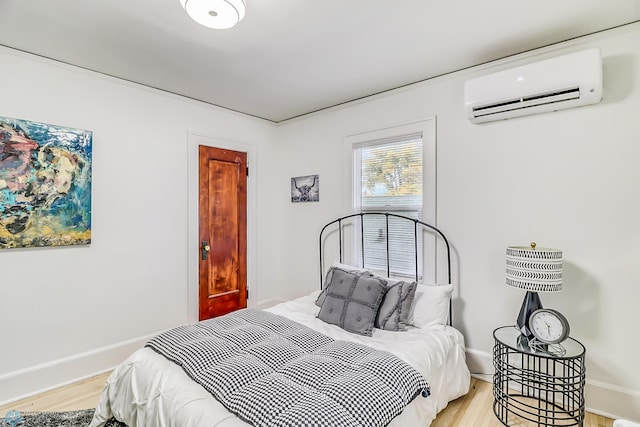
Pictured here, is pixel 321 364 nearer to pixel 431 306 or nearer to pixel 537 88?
pixel 431 306

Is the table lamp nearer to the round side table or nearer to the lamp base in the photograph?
the lamp base

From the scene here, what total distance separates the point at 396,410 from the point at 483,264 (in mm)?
1509

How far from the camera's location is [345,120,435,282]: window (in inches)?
111

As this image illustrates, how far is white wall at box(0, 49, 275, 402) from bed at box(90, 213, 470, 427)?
93cm

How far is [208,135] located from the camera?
3383 mm

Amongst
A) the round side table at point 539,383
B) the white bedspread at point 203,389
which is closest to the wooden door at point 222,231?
the white bedspread at point 203,389

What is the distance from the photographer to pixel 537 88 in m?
2.08

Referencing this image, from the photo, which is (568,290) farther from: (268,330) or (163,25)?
(163,25)

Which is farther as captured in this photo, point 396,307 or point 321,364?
point 396,307

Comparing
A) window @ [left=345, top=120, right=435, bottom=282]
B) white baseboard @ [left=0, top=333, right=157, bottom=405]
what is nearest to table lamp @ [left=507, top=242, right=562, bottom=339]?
window @ [left=345, top=120, right=435, bottom=282]

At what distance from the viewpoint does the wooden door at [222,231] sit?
3.35m

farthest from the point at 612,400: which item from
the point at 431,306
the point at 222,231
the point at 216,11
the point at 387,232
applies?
the point at 222,231

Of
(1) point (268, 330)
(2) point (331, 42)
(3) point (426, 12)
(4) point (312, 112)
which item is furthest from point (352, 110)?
(1) point (268, 330)

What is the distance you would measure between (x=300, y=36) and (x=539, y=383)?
8.46ft
